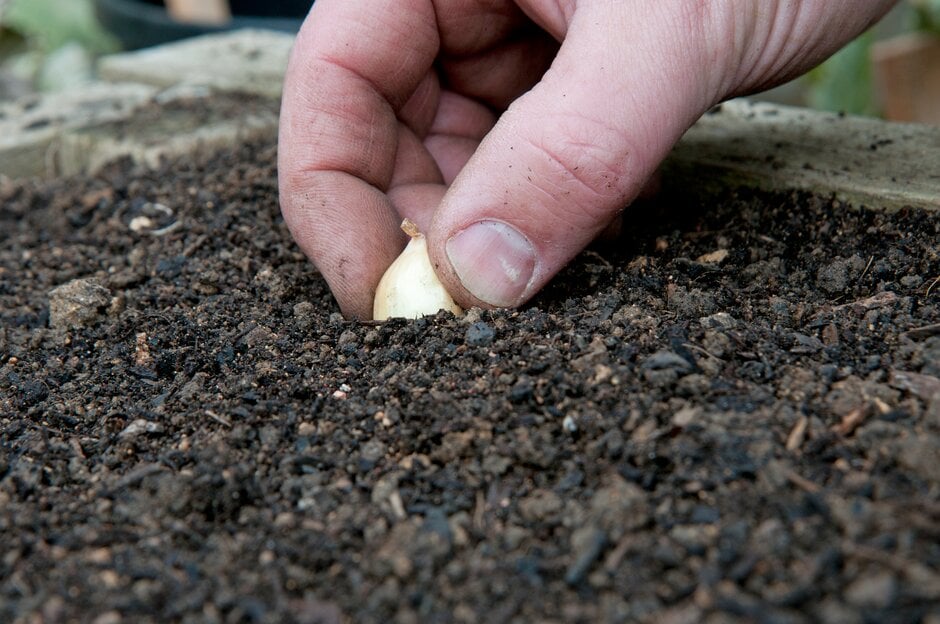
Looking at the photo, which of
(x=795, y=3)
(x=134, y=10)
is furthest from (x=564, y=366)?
(x=134, y=10)

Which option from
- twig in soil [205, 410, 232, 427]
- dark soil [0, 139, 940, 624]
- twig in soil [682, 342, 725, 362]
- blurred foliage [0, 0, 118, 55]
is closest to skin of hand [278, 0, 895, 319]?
dark soil [0, 139, 940, 624]

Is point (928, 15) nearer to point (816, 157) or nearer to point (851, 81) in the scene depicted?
point (851, 81)

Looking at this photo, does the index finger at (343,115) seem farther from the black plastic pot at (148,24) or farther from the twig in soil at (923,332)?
the black plastic pot at (148,24)

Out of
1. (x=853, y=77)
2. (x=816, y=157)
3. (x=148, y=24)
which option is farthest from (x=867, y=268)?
(x=148, y=24)

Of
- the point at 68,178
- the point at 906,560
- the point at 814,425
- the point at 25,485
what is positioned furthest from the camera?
the point at 68,178

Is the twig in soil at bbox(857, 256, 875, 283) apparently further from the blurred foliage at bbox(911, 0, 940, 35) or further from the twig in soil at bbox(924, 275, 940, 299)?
the blurred foliage at bbox(911, 0, 940, 35)

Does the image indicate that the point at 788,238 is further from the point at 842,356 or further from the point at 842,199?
the point at 842,356

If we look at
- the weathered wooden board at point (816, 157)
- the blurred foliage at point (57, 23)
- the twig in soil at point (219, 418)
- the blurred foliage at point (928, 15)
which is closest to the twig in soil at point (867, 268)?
the weathered wooden board at point (816, 157)
